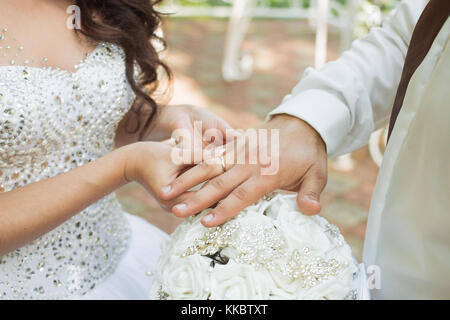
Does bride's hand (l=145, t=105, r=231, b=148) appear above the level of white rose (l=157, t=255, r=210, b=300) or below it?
above

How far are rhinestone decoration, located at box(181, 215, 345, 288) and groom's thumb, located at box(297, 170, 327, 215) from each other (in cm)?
12

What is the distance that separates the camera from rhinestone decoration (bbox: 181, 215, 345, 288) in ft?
2.61

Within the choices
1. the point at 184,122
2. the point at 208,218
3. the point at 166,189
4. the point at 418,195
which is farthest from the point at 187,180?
the point at 418,195

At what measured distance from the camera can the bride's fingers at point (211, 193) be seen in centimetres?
101

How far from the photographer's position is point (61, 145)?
1.24 metres

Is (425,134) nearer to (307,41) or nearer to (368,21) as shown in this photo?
(368,21)

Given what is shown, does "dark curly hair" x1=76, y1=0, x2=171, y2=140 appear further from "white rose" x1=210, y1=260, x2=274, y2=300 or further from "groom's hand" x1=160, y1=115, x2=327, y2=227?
"white rose" x1=210, y1=260, x2=274, y2=300

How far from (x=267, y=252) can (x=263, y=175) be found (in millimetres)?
311

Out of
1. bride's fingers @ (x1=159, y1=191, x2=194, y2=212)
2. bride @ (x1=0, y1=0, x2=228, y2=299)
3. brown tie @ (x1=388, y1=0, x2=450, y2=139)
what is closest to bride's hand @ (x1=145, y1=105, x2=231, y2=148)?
bride @ (x1=0, y1=0, x2=228, y2=299)

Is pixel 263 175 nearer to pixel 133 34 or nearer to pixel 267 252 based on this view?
pixel 267 252

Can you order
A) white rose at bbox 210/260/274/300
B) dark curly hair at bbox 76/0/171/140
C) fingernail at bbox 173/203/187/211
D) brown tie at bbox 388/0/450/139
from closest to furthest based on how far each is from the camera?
white rose at bbox 210/260/274/300, brown tie at bbox 388/0/450/139, fingernail at bbox 173/203/187/211, dark curly hair at bbox 76/0/171/140

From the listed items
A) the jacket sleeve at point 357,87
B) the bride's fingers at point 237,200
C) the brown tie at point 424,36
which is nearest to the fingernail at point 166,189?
the bride's fingers at point 237,200

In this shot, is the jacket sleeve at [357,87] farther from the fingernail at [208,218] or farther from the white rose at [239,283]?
the white rose at [239,283]
